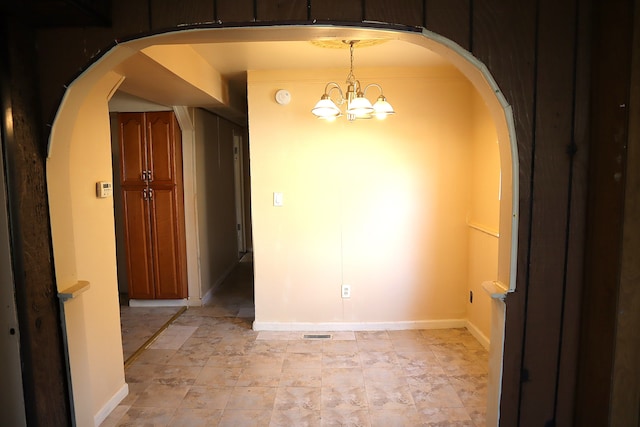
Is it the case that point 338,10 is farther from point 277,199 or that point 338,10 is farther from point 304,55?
point 277,199

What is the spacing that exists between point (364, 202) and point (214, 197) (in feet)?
7.26

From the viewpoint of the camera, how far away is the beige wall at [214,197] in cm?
436

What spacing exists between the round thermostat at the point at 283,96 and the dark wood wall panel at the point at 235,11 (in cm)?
219

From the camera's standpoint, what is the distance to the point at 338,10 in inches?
46.2

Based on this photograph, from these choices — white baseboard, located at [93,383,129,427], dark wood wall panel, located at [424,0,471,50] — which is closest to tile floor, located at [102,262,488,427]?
white baseboard, located at [93,383,129,427]

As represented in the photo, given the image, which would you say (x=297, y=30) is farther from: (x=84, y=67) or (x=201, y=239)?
(x=201, y=239)

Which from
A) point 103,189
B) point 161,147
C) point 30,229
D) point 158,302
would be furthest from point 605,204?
point 158,302

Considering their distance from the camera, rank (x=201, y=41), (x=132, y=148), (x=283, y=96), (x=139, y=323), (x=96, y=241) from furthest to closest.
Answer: (x=132, y=148) → (x=139, y=323) → (x=283, y=96) → (x=96, y=241) → (x=201, y=41)

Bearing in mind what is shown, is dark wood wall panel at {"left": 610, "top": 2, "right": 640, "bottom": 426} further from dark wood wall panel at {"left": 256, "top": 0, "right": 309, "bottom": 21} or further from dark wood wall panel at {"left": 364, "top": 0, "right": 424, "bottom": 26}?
dark wood wall panel at {"left": 256, "top": 0, "right": 309, "bottom": 21}

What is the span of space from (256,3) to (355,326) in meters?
2.96

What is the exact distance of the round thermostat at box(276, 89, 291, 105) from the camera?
3.35 meters

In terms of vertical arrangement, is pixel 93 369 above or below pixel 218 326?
above

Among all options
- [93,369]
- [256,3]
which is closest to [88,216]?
[93,369]

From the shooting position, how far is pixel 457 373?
9.17ft
